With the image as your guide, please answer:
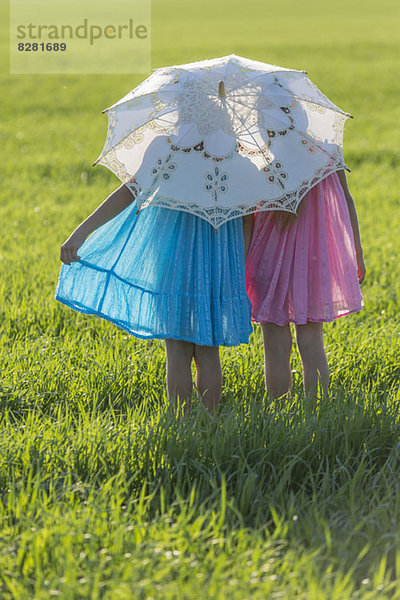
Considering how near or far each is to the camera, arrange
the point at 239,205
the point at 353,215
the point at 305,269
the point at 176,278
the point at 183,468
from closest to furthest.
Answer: the point at 183,468, the point at 239,205, the point at 176,278, the point at 305,269, the point at 353,215

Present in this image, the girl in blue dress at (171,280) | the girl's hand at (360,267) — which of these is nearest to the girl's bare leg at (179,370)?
the girl in blue dress at (171,280)

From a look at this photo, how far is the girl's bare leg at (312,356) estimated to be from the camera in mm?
3740

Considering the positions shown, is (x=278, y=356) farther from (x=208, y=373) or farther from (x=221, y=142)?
(x=221, y=142)

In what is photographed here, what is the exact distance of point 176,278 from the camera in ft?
11.3

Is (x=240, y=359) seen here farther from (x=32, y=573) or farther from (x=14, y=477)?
(x=32, y=573)

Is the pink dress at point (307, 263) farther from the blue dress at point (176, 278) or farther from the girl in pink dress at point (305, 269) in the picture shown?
the blue dress at point (176, 278)

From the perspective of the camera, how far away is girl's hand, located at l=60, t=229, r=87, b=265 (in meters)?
3.42

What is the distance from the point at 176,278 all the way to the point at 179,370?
49 cm

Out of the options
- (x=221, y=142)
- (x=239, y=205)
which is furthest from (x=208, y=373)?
(x=221, y=142)

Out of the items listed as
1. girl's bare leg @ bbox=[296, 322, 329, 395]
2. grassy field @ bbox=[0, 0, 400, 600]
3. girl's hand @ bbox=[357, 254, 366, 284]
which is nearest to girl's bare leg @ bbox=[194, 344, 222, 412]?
grassy field @ bbox=[0, 0, 400, 600]

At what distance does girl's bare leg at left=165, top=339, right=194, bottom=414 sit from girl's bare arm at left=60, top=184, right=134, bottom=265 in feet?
2.07

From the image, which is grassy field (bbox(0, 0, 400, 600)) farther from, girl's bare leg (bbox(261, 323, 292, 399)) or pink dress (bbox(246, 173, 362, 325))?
pink dress (bbox(246, 173, 362, 325))

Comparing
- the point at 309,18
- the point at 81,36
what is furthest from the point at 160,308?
the point at 309,18

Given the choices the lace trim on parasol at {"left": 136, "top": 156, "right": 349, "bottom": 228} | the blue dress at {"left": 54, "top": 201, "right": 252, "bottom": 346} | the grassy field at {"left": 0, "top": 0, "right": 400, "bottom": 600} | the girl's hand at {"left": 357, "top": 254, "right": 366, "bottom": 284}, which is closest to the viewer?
the grassy field at {"left": 0, "top": 0, "right": 400, "bottom": 600}
